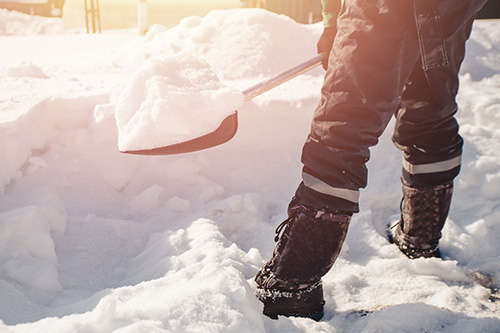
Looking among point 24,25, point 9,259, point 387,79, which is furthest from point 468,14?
point 24,25

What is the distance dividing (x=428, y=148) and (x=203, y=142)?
0.73m

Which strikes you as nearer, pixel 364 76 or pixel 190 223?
pixel 364 76

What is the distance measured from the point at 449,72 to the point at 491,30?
280 centimetres

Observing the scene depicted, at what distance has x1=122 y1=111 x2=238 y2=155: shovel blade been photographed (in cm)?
128

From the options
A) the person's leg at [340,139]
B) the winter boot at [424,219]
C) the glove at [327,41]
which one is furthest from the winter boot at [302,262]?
the glove at [327,41]

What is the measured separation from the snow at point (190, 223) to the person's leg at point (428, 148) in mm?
105

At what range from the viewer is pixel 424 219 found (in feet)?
4.83

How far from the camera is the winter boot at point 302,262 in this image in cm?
115

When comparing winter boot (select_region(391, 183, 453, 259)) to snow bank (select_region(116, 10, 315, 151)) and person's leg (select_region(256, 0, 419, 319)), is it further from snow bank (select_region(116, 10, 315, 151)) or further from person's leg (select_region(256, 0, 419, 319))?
snow bank (select_region(116, 10, 315, 151))

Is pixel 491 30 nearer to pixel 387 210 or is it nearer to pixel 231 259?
pixel 387 210

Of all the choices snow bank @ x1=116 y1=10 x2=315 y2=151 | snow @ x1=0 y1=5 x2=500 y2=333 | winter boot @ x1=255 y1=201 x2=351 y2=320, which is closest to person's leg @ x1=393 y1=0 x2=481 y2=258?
snow @ x1=0 y1=5 x2=500 y2=333

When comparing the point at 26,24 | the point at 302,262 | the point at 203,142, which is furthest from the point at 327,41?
the point at 26,24

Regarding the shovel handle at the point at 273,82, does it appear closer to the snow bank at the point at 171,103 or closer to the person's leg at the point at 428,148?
the snow bank at the point at 171,103

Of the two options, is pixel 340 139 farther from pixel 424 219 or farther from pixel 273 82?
pixel 424 219
